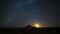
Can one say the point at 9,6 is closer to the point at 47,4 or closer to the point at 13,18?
the point at 13,18

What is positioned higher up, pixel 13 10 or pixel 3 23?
pixel 13 10

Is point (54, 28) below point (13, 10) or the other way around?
below

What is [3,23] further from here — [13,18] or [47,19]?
[47,19]

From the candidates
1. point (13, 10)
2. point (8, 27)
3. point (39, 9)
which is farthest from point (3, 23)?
point (39, 9)

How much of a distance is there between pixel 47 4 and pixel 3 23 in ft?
2.28

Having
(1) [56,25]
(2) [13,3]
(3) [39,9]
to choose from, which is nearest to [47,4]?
(3) [39,9]

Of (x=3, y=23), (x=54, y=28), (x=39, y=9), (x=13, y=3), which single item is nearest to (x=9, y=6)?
(x=13, y=3)

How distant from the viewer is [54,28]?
7.65ft

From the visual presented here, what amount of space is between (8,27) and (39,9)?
20.4 inches

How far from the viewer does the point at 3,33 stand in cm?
241

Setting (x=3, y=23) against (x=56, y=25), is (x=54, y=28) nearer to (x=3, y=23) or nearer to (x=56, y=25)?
→ (x=56, y=25)

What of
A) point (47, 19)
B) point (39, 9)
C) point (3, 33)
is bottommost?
point (3, 33)

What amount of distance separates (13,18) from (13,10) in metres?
0.12

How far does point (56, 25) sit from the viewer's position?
2311 millimetres
